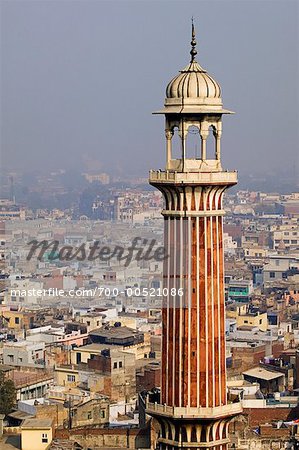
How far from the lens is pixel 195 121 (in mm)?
12469

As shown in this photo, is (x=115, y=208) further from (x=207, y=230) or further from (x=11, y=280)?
(x=207, y=230)

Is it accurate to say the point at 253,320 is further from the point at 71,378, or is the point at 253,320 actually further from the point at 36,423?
the point at 36,423

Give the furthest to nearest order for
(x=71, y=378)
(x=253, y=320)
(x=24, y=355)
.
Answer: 1. (x=253, y=320)
2. (x=24, y=355)
3. (x=71, y=378)

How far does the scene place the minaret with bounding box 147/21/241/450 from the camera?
12406 millimetres

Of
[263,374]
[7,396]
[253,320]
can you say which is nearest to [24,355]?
[263,374]

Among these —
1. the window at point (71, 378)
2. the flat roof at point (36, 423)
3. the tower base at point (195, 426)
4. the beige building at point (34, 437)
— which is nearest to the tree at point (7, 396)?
the window at point (71, 378)

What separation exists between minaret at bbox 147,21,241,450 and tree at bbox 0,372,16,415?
11460 millimetres

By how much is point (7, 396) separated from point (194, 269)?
1283cm

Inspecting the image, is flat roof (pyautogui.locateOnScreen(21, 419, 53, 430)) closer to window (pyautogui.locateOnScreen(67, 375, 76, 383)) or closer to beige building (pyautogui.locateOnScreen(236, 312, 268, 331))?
window (pyautogui.locateOnScreen(67, 375, 76, 383))

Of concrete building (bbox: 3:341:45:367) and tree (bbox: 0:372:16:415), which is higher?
concrete building (bbox: 3:341:45:367)

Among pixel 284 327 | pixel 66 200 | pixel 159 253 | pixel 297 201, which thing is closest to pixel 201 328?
pixel 159 253

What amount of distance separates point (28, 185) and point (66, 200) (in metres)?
7.66

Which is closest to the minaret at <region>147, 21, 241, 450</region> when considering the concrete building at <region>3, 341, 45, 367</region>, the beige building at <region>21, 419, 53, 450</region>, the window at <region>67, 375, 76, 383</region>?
the beige building at <region>21, 419, 53, 450</region>

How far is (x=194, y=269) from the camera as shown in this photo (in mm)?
12500
